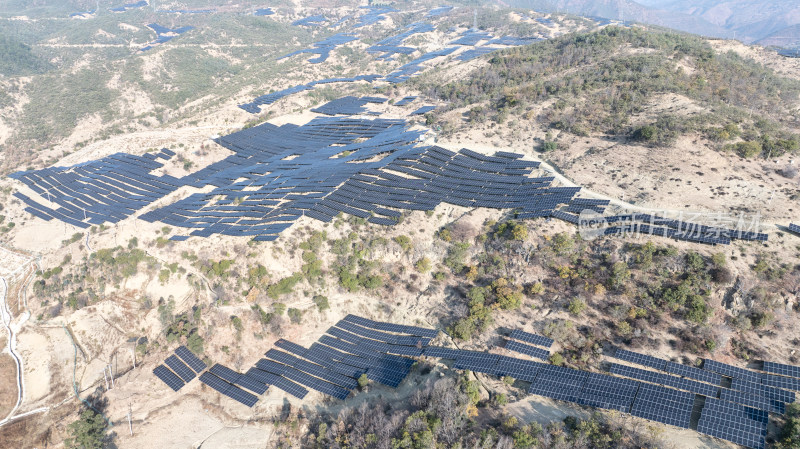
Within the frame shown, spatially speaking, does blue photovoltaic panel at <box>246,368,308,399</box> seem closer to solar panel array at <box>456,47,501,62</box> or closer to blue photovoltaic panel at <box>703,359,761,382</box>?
blue photovoltaic panel at <box>703,359,761,382</box>

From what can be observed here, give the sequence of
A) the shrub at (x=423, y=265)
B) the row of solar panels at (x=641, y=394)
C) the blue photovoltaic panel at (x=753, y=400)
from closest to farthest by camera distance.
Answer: the row of solar panels at (x=641, y=394), the blue photovoltaic panel at (x=753, y=400), the shrub at (x=423, y=265)

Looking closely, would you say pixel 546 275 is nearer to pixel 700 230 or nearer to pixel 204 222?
pixel 700 230

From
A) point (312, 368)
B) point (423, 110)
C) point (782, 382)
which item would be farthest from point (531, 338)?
point (423, 110)

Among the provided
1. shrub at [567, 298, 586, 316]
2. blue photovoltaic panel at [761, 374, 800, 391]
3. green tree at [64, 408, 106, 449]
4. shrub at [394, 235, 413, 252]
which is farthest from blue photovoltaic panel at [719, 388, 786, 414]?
green tree at [64, 408, 106, 449]

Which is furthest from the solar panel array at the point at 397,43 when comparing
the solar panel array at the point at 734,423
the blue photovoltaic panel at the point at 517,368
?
the solar panel array at the point at 734,423

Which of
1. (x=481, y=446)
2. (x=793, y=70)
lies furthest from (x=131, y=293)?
(x=793, y=70)

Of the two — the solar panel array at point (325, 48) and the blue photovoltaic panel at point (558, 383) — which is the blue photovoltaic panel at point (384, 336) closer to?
the blue photovoltaic panel at point (558, 383)

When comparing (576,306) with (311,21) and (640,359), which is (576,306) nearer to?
(640,359)
